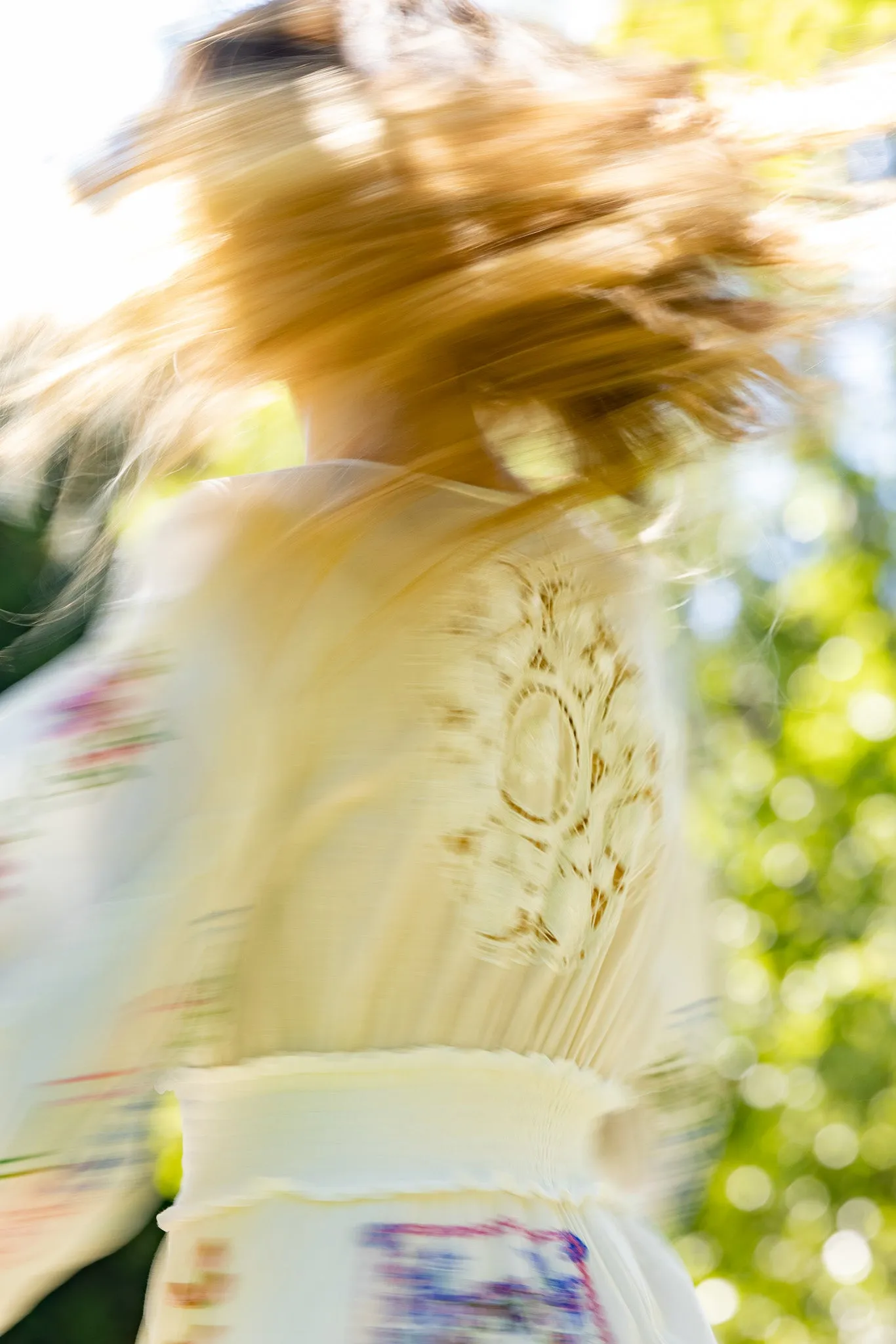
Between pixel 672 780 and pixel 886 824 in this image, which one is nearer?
pixel 672 780

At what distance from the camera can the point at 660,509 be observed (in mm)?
1186

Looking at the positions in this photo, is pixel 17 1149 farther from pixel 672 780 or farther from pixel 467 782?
pixel 672 780

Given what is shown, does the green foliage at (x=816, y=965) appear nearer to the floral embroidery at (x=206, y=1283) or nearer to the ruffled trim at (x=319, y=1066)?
the ruffled trim at (x=319, y=1066)

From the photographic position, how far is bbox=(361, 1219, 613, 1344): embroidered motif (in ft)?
2.77

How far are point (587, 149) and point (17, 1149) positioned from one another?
724 millimetres

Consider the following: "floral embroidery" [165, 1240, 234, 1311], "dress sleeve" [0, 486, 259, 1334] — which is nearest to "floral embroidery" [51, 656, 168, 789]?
"dress sleeve" [0, 486, 259, 1334]

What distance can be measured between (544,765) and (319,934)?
0.72 ft

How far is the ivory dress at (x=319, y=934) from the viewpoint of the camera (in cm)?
81

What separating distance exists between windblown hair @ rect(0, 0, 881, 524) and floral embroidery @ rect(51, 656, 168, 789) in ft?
0.88

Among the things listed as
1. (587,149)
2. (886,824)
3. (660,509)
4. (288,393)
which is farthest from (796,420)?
(886,824)

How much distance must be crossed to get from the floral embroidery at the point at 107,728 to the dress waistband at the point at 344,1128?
222mm

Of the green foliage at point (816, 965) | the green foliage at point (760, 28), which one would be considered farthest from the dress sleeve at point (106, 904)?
the green foliage at point (816, 965)

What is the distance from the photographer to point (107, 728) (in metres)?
0.83

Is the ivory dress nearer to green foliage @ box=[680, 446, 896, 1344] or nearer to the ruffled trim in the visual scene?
the ruffled trim
